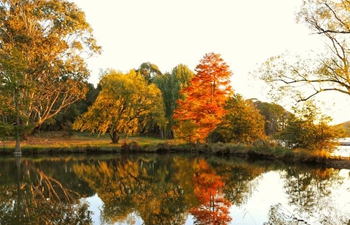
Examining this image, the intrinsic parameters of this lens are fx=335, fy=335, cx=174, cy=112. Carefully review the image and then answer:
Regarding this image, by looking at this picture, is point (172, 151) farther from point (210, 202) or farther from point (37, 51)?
point (210, 202)

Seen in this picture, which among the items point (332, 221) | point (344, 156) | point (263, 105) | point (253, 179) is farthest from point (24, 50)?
point (263, 105)

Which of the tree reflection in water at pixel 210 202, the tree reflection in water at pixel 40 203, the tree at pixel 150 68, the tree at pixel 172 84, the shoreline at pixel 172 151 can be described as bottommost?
the tree reflection in water at pixel 40 203

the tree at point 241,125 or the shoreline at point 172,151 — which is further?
the tree at point 241,125

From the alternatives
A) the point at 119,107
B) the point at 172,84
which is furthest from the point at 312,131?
the point at 172,84

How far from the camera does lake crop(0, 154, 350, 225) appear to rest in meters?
8.89

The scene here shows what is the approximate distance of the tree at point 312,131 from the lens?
21641 mm

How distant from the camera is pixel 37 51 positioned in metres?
29.8

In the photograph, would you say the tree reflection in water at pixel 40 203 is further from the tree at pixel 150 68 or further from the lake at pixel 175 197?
the tree at pixel 150 68

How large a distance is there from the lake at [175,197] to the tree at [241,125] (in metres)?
11.3

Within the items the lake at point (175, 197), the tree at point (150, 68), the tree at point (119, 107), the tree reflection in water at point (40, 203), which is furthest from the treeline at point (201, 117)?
the tree at point (150, 68)

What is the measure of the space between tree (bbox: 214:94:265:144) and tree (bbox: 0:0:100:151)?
1402 cm

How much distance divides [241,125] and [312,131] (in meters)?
8.48

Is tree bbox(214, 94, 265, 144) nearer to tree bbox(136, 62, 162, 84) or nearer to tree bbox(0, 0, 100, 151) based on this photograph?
tree bbox(0, 0, 100, 151)

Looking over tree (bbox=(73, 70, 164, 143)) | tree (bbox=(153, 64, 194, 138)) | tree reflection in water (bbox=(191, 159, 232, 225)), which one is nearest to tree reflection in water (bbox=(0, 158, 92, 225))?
tree reflection in water (bbox=(191, 159, 232, 225))
